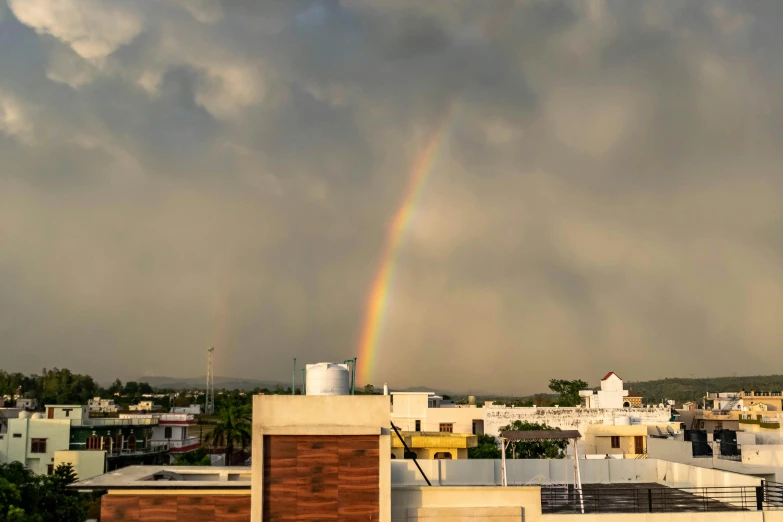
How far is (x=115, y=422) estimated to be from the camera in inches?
3204

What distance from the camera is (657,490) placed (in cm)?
2831

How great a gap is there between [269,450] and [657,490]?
16061mm

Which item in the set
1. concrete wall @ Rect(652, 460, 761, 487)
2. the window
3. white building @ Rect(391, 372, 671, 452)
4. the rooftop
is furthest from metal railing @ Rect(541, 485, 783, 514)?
the window

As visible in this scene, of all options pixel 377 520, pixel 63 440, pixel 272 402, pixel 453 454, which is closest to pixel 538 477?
pixel 377 520

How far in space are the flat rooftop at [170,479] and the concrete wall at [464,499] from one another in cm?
466

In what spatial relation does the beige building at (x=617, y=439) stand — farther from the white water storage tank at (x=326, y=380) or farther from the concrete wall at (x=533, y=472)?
the white water storage tank at (x=326, y=380)

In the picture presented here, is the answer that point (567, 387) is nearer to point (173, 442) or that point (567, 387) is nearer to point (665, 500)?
point (173, 442)

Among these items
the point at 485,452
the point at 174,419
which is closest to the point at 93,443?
the point at 174,419

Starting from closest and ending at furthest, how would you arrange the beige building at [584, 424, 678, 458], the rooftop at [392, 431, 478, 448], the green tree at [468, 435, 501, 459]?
the rooftop at [392, 431, 478, 448]
the green tree at [468, 435, 501, 459]
the beige building at [584, 424, 678, 458]

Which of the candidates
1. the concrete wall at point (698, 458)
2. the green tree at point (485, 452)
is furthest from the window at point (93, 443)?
the concrete wall at point (698, 458)

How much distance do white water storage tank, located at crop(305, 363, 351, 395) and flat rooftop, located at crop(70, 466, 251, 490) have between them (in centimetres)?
353

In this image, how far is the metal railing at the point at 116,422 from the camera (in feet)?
251

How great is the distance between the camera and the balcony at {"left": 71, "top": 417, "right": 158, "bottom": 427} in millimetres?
76375

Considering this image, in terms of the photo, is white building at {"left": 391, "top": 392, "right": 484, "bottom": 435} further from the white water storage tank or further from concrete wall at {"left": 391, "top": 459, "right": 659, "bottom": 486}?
the white water storage tank
